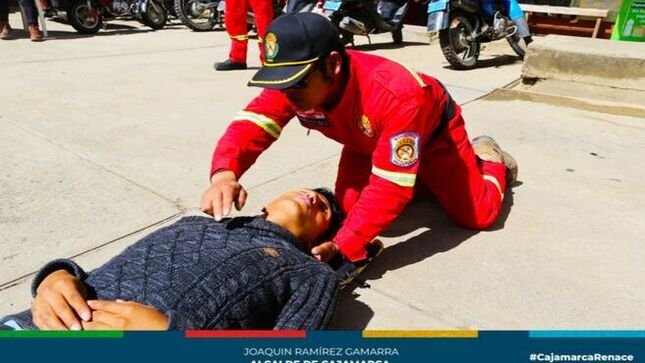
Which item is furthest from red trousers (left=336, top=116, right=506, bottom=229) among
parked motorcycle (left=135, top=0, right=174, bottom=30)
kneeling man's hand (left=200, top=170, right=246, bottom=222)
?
parked motorcycle (left=135, top=0, right=174, bottom=30)

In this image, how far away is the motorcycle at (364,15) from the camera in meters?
6.25

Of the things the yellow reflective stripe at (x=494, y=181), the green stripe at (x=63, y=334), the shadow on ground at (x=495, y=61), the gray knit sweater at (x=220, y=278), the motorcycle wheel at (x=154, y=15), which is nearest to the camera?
the green stripe at (x=63, y=334)

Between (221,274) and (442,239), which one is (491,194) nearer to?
(442,239)

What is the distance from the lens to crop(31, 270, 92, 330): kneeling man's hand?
4.11 ft

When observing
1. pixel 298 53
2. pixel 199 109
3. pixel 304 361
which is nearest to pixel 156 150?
pixel 199 109

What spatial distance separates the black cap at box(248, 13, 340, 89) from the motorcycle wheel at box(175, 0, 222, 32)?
23.6ft

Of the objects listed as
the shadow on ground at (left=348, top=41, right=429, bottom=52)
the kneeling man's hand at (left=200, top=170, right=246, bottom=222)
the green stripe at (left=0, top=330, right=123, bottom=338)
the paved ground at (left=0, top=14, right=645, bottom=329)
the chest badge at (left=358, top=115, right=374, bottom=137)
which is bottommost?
the paved ground at (left=0, top=14, right=645, bottom=329)

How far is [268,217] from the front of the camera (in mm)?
1808

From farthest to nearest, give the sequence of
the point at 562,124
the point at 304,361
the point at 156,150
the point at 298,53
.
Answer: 1. the point at 562,124
2. the point at 156,150
3. the point at 298,53
4. the point at 304,361

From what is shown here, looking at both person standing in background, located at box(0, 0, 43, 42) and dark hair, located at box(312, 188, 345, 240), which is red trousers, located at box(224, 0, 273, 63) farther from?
dark hair, located at box(312, 188, 345, 240)

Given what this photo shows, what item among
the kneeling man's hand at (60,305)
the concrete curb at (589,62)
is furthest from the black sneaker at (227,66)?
the kneeling man's hand at (60,305)

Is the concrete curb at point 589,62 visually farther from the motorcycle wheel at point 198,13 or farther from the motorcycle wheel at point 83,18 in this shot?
the motorcycle wheel at point 83,18

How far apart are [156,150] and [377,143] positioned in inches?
65.9

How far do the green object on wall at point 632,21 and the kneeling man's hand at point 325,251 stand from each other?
20.5 ft
